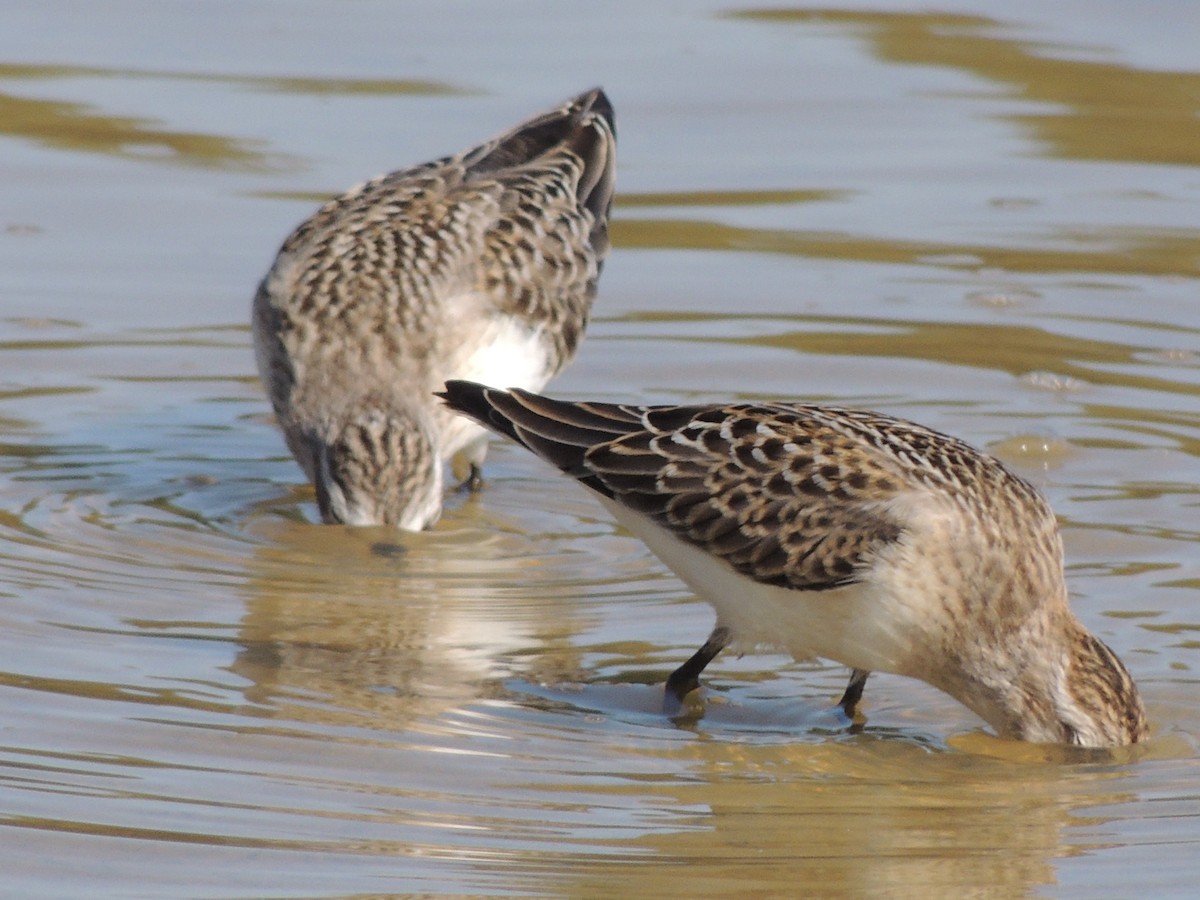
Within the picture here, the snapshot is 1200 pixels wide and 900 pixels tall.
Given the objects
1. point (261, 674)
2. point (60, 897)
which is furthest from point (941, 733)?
point (60, 897)

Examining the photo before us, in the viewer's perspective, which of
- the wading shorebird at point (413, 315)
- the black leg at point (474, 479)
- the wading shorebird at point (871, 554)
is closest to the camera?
the wading shorebird at point (871, 554)

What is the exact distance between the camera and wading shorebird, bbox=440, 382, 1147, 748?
667cm

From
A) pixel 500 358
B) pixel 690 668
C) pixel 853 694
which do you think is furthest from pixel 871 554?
pixel 500 358

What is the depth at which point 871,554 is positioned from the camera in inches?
263

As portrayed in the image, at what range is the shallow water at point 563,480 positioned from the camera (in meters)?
5.83

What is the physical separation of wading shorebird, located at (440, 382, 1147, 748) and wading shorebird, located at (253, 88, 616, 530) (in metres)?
1.54

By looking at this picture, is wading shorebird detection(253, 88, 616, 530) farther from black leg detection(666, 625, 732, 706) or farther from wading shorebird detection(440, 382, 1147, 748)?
black leg detection(666, 625, 732, 706)

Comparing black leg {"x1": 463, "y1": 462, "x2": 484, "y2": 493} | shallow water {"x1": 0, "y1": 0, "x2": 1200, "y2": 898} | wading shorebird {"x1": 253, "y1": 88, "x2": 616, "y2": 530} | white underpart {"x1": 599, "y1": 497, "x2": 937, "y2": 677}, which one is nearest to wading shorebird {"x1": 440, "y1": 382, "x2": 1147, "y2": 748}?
white underpart {"x1": 599, "y1": 497, "x2": 937, "y2": 677}

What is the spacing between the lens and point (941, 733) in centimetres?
691

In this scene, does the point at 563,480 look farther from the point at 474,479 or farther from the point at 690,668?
the point at 690,668

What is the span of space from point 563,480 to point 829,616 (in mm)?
2581

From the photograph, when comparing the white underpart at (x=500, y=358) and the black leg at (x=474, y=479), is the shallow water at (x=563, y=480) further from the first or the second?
the white underpart at (x=500, y=358)

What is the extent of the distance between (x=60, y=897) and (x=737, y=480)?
A: 254cm

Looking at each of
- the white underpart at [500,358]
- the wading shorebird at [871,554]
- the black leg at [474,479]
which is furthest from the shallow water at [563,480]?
the white underpart at [500,358]
